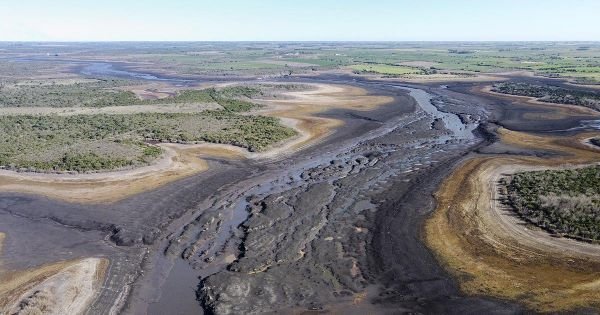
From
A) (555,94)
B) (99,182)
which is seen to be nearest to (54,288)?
(99,182)

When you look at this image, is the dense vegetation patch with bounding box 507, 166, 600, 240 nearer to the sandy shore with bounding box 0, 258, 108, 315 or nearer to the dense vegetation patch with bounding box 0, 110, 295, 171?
the dense vegetation patch with bounding box 0, 110, 295, 171

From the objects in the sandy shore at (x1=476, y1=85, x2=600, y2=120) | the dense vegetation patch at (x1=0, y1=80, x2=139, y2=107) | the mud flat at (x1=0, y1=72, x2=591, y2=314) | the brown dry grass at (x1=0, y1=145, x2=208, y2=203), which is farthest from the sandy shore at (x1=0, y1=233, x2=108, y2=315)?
the sandy shore at (x1=476, y1=85, x2=600, y2=120)

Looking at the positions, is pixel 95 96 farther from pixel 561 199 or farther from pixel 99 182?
pixel 561 199

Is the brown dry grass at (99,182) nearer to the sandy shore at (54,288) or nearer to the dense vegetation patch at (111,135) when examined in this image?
the dense vegetation patch at (111,135)

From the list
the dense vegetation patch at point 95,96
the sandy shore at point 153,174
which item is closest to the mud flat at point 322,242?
the sandy shore at point 153,174

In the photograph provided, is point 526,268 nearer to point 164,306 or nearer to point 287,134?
point 164,306

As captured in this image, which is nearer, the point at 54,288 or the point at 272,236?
the point at 54,288
